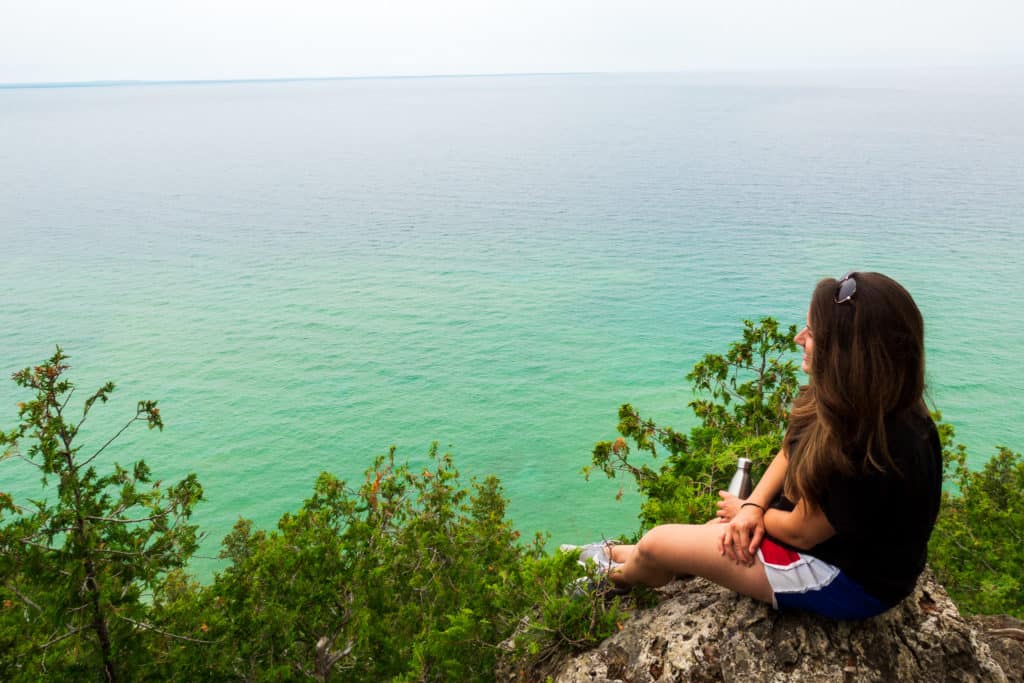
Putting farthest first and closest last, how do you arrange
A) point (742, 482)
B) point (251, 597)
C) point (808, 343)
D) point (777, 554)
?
point (251, 597) < point (742, 482) < point (777, 554) < point (808, 343)

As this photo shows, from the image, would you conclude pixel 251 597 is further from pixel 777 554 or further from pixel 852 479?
pixel 852 479

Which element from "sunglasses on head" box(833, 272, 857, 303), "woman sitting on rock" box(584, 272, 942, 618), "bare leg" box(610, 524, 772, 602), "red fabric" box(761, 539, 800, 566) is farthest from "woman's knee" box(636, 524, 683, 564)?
"sunglasses on head" box(833, 272, 857, 303)

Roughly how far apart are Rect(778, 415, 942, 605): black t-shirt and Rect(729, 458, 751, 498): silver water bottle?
915 mm

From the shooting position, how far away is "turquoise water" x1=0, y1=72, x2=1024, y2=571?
4128 cm

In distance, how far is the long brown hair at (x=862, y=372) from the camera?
3707 mm

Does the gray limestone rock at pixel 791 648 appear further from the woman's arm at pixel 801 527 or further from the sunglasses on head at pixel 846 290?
the sunglasses on head at pixel 846 290

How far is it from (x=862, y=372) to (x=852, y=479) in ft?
1.87

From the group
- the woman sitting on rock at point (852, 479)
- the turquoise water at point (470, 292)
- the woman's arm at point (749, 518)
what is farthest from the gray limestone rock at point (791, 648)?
the turquoise water at point (470, 292)

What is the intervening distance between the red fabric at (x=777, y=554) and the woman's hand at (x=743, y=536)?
0.15 feet

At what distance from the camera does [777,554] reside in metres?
4.24

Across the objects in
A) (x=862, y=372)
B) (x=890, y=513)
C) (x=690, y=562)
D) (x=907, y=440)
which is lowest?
(x=690, y=562)

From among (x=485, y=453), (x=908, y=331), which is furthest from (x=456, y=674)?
(x=485, y=453)

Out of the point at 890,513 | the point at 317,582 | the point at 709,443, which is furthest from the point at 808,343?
the point at 317,582

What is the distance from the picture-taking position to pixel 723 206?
90500 millimetres
